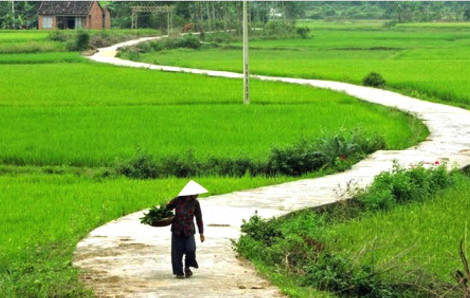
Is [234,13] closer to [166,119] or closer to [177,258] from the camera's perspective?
[166,119]

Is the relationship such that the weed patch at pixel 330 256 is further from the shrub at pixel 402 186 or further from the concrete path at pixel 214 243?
the concrete path at pixel 214 243

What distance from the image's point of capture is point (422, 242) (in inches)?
289

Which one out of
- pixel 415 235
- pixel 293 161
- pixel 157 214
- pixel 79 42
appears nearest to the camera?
pixel 157 214

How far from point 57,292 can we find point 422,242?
2.91 metres

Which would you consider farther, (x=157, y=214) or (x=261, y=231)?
(x=261, y=231)

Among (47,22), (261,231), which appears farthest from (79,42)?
(261,231)

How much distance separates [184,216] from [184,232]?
117 mm

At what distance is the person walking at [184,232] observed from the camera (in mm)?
6305

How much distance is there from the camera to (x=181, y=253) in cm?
631

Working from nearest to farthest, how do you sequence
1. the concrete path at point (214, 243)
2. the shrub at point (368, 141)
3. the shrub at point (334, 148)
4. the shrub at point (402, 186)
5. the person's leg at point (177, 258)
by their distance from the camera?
the concrete path at point (214, 243)
the person's leg at point (177, 258)
the shrub at point (402, 186)
the shrub at point (334, 148)
the shrub at point (368, 141)

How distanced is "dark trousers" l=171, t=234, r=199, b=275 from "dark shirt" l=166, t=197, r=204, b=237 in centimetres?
4

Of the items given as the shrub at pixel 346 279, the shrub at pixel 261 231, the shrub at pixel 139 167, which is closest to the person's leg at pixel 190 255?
the shrub at pixel 346 279

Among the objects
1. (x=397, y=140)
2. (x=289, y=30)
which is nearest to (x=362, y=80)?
(x=397, y=140)

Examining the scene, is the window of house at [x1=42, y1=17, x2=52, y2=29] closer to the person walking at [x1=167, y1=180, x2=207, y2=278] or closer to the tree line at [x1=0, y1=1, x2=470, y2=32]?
the tree line at [x1=0, y1=1, x2=470, y2=32]
